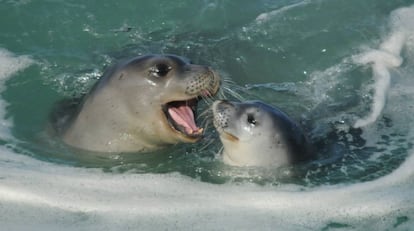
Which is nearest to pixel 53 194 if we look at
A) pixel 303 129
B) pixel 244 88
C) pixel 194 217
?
pixel 194 217

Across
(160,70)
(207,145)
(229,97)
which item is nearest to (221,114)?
(207,145)

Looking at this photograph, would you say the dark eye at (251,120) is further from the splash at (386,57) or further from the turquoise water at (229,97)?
the splash at (386,57)

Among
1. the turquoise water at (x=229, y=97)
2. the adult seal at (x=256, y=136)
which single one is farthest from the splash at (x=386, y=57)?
the adult seal at (x=256, y=136)

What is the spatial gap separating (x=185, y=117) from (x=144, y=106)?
0.28 m

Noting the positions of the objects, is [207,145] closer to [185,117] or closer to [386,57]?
[185,117]

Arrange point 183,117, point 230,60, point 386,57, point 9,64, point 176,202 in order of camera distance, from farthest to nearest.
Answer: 1. point 386,57
2. point 230,60
3. point 9,64
4. point 183,117
5. point 176,202

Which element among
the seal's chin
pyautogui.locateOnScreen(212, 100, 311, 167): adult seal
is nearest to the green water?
pyautogui.locateOnScreen(212, 100, 311, 167): adult seal

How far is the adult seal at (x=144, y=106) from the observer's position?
200 inches

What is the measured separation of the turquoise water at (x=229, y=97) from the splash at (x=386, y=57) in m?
0.02

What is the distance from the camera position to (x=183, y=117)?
518 centimetres

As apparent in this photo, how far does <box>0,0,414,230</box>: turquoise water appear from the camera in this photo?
14.4 feet

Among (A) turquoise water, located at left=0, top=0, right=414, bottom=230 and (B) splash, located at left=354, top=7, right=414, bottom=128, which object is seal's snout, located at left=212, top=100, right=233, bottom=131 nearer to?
(A) turquoise water, located at left=0, top=0, right=414, bottom=230

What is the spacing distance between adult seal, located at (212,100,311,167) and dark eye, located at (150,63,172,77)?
1.26 feet

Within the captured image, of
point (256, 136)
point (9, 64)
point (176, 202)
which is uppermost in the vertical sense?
point (256, 136)
